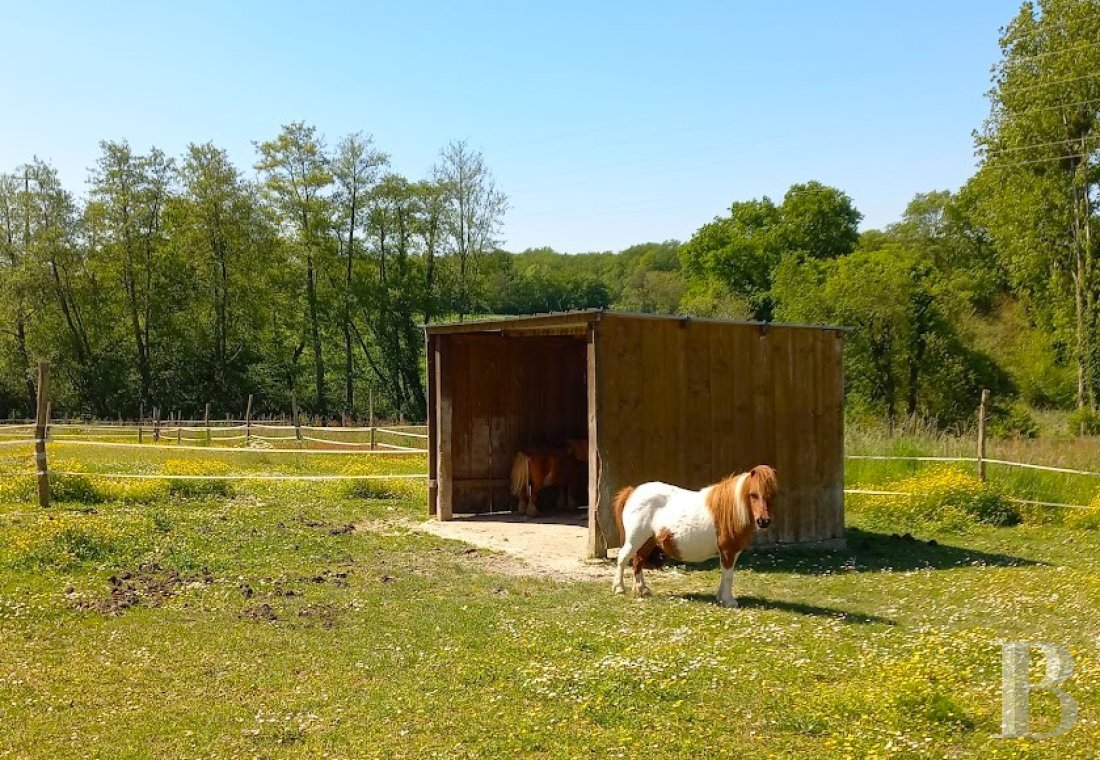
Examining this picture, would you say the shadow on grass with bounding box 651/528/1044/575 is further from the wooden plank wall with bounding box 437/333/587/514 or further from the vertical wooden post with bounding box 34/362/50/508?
the vertical wooden post with bounding box 34/362/50/508

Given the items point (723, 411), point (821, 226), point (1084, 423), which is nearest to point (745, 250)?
point (821, 226)

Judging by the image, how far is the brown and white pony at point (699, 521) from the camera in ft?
26.5

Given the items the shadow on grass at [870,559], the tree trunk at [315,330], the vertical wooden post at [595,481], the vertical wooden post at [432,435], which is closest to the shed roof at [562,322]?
the vertical wooden post at [595,481]

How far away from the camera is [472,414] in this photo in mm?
14508

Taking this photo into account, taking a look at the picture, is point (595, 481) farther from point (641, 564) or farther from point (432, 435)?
point (432, 435)

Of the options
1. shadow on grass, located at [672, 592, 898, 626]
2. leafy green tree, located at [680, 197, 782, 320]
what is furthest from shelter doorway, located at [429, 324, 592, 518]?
leafy green tree, located at [680, 197, 782, 320]

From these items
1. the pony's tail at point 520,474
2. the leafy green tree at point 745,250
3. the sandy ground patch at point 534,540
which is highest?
the leafy green tree at point 745,250

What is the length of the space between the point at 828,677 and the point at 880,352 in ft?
92.4

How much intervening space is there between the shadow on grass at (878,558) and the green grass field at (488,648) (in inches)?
2.5

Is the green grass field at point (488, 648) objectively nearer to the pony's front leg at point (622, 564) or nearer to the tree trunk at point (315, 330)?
the pony's front leg at point (622, 564)

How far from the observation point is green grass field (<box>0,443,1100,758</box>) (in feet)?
15.7

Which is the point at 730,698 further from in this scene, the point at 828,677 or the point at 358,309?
the point at 358,309

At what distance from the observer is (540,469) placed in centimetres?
1417

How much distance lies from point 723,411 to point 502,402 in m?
4.53
